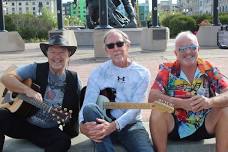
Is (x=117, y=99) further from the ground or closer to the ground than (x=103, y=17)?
closer to the ground

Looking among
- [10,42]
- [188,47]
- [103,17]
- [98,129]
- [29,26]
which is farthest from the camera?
[29,26]

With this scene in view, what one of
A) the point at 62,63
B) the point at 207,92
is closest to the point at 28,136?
the point at 62,63

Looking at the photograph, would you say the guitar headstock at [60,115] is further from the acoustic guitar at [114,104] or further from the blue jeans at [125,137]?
the acoustic guitar at [114,104]

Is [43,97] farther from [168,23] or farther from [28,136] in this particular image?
[168,23]

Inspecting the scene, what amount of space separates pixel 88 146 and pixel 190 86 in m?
1.15

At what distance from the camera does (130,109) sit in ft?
12.8

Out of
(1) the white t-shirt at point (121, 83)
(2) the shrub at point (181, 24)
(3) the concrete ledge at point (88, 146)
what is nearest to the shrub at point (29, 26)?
(2) the shrub at point (181, 24)

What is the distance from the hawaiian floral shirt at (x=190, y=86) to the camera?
3.93 meters

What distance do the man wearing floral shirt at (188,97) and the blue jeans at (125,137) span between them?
0.13 meters

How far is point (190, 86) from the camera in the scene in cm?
395

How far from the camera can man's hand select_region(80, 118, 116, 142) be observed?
3.70 metres

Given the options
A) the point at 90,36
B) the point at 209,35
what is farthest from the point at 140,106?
the point at 90,36

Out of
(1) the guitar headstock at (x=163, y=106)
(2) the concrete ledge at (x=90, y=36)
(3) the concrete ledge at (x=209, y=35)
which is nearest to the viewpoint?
(1) the guitar headstock at (x=163, y=106)

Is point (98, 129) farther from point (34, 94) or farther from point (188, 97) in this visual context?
point (188, 97)
